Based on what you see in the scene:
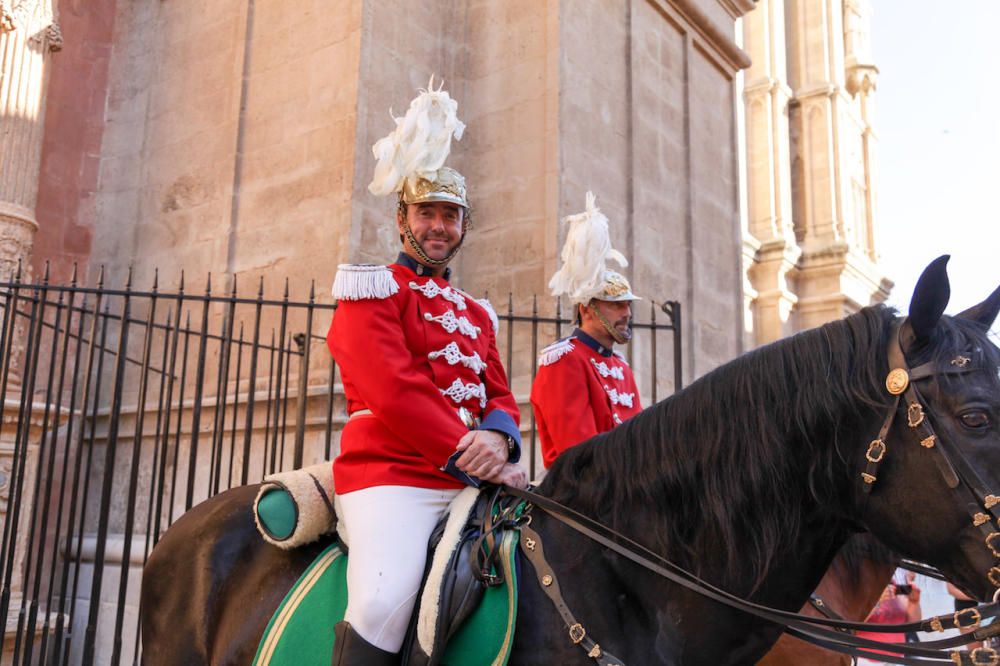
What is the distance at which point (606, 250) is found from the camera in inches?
191

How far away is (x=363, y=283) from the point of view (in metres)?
2.72

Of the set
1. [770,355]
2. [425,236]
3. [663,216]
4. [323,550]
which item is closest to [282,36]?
[663,216]

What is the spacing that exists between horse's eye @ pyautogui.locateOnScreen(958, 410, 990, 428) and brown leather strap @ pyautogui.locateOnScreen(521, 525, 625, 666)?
0.98m

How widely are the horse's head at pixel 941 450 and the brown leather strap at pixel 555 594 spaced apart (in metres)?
0.72

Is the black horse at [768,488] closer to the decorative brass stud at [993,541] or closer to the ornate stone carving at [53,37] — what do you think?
the decorative brass stud at [993,541]

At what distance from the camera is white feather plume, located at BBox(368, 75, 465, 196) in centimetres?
287

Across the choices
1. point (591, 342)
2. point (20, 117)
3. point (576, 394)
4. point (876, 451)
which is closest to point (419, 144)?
point (876, 451)

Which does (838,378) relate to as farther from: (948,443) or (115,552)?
(115,552)

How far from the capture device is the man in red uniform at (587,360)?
437 centimetres

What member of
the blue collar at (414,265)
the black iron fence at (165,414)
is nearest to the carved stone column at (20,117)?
the black iron fence at (165,414)

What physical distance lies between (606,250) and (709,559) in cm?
287

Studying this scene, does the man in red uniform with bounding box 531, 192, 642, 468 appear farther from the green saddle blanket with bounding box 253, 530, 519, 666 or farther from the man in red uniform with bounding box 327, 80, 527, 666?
the green saddle blanket with bounding box 253, 530, 519, 666

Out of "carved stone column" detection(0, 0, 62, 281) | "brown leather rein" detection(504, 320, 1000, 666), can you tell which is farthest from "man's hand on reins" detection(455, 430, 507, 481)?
"carved stone column" detection(0, 0, 62, 281)

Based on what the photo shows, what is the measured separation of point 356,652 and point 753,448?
119 cm
